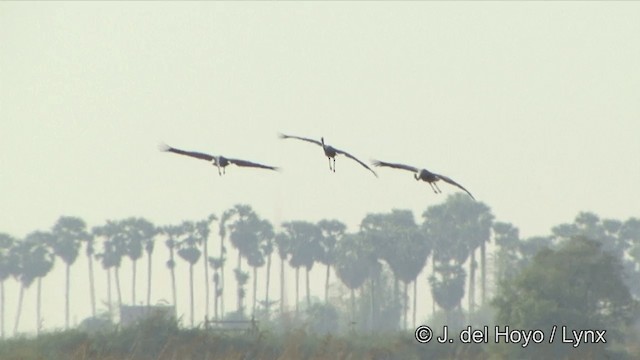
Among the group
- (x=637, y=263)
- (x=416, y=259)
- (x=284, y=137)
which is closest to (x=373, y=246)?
(x=416, y=259)

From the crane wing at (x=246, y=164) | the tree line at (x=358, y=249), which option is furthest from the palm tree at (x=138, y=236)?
the crane wing at (x=246, y=164)

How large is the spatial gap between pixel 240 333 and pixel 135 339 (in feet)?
23.3

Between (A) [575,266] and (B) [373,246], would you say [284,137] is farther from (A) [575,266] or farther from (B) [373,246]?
(B) [373,246]

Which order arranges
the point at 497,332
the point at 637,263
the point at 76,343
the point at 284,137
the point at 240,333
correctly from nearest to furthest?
the point at 284,137
the point at 76,343
the point at 240,333
the point at 497,332
the point at 637,263

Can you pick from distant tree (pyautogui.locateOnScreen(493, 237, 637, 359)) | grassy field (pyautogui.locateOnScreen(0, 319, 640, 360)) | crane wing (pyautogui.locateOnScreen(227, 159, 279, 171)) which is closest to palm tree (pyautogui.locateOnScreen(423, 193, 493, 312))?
distant tree (pyautogui.locateOnScreen(493, 237, 637, 359))

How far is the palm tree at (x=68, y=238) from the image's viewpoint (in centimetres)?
13925

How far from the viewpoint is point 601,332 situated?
2608 inches

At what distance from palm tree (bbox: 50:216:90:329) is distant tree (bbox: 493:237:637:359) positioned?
75.3 m

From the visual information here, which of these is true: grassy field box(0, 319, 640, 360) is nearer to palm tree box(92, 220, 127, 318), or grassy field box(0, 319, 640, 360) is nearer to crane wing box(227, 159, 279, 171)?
crane wing box(227, 159, 279, 171)

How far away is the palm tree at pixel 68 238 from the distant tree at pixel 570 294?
247 ft

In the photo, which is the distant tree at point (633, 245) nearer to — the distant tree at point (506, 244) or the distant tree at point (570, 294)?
the distant tree at point (506, 244)

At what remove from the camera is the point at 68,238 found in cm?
13950

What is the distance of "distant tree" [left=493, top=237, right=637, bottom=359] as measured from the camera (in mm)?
65625

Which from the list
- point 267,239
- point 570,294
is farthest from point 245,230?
point 570,294
